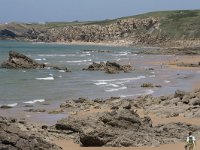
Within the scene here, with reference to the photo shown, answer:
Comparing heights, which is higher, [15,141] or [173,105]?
[15,141]

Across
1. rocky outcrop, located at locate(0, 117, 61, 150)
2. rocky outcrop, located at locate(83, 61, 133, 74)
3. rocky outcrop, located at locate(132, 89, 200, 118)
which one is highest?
rocky outcrop, located at locate(0, 117, 61, 150)

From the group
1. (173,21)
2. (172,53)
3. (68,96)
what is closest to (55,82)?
(68,96)

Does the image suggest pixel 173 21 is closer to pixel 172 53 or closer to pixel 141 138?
pixel 172 53

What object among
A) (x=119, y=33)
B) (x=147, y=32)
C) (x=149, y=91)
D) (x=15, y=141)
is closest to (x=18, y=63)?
(x=149, y=91)

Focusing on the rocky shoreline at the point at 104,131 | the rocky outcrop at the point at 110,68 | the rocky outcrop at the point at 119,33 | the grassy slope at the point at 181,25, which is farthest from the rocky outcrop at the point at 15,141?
the rocky outcrop at the point at 119,33

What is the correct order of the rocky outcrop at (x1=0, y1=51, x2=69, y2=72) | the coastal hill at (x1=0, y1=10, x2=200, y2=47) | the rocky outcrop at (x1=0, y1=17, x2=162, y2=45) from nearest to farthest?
the rocky outcrop at (x1=0, y1=51, x2=69, y2=72) < the coastal hill at (x1=0, y1=10, x2=200, y2=47) < the rocky outcrop at (x1=0, y1=17, x2=162, y2=45)

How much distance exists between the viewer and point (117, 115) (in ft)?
65.6

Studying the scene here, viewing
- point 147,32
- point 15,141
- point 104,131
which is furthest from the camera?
point 147,32

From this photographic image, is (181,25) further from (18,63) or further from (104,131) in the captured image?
(104,131)

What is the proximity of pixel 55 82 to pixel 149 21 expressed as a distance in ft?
459

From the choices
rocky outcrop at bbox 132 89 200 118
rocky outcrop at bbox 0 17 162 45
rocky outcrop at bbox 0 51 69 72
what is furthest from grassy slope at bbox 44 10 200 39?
rocky outcrop at bbox 132 89 200 118

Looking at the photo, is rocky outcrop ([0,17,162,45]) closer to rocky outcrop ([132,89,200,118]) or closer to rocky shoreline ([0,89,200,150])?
rocky outcrop ([132,89,200,118])

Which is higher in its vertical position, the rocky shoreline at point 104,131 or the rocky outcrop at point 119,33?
the rocky shoreline at point 104,131

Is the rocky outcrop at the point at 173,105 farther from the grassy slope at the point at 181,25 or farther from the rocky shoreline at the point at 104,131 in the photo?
the grassy slope at the point at 181,25
